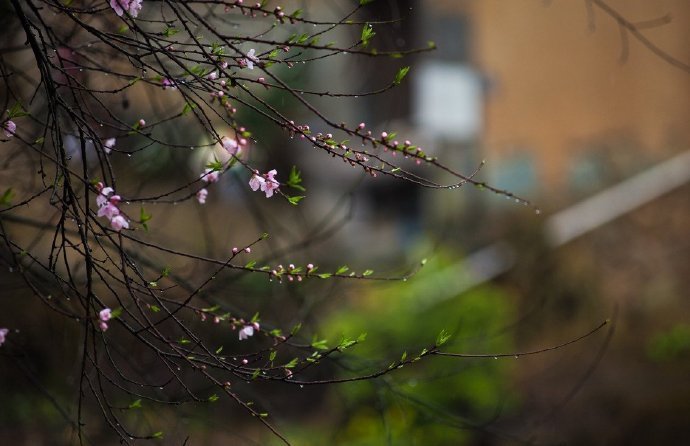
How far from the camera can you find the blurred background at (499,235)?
6410 millimetres

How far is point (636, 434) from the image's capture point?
7203 mm

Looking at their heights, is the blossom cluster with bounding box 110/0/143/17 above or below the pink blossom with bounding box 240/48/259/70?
above

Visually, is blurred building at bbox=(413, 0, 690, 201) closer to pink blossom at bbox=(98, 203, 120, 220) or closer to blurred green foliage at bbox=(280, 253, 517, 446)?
blurred green foliage at bbox=(280, 253, 517, 446)

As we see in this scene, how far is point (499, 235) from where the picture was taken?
10273 mm

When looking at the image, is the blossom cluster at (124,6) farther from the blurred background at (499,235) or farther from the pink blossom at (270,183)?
the blurred background at (499,235)

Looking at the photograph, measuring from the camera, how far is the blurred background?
6410 mm

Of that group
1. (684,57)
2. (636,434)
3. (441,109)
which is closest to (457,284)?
(636,434)

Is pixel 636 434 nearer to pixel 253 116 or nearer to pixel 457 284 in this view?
pixel 457 284

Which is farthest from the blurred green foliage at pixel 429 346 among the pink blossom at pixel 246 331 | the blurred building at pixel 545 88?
the blurred building at pixel 545 88

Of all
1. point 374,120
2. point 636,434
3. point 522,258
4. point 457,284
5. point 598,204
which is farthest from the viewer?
point 374,120

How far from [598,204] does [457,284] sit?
3.14 m

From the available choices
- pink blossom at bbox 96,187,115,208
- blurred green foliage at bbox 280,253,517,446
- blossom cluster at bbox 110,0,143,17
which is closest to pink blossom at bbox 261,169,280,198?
pink blossom at bbox 96,187,115,208

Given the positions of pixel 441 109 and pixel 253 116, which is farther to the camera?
pixel 441 109

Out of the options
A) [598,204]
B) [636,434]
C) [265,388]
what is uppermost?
[598,204]
